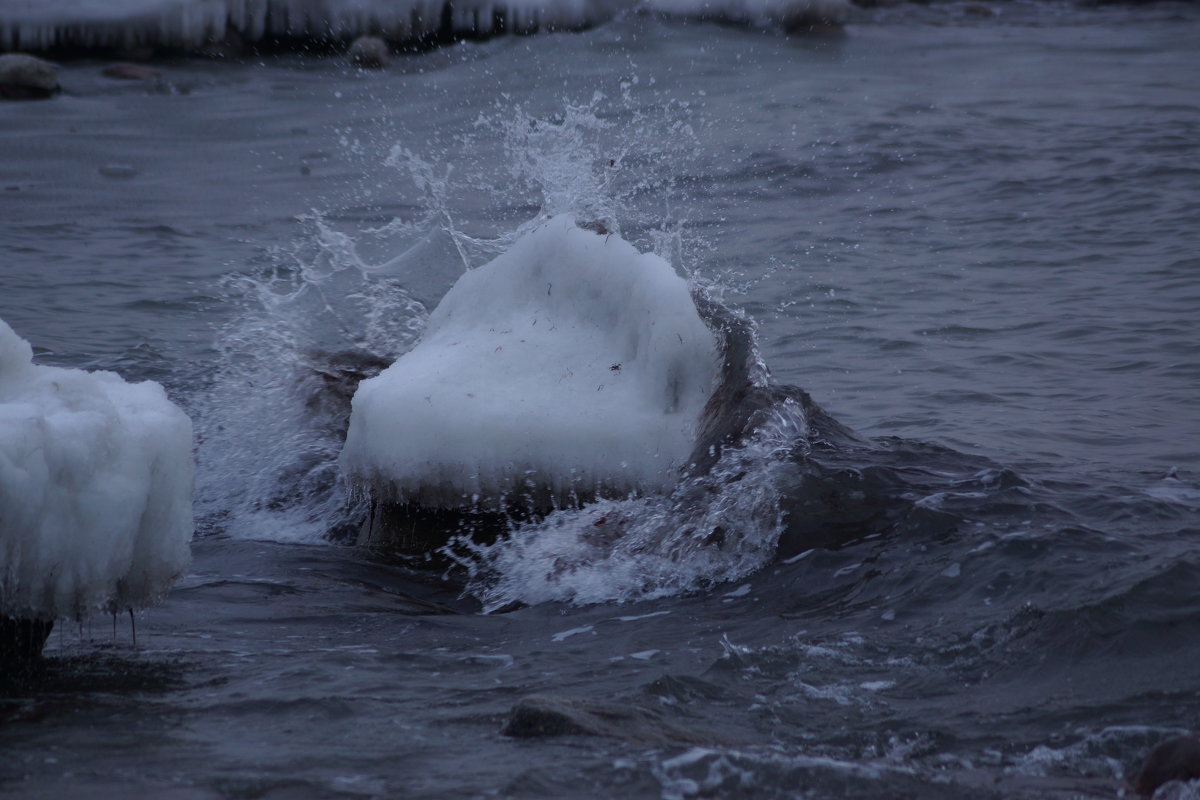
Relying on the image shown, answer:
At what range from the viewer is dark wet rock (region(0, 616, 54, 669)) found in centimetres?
352

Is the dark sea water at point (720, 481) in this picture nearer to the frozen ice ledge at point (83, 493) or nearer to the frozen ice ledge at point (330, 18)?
the frozen ice ledge at point (83, 493)

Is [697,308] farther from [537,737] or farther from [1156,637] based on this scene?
[537,737]

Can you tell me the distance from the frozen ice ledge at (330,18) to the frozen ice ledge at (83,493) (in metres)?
17.0

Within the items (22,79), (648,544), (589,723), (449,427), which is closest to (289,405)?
(449,427)

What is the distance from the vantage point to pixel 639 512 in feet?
16.4

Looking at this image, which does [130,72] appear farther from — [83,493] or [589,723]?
[589,723]

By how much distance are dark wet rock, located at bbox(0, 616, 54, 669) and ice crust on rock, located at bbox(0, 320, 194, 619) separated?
0.42 feet

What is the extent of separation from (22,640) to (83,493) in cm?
53

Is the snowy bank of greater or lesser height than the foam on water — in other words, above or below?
above

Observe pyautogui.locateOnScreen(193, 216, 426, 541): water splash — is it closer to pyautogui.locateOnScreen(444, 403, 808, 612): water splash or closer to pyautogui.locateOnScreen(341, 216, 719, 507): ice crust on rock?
pyautogui.locateOnScreen(341, 216, 719, 507): ice crust on rock

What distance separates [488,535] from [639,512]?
1.92ft

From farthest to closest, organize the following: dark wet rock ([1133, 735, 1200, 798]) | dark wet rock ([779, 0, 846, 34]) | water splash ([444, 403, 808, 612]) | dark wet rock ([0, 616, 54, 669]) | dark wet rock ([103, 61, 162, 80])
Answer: dark wet rock ([779, 0, 846, 34])
dark wet rock ([103, 61, 162, 80])
water splash ([444, 403, 808, 612])
dark wet rock ([0, 616, 54, 669])
dark wet rock ([1133, 735, 1200, 798])

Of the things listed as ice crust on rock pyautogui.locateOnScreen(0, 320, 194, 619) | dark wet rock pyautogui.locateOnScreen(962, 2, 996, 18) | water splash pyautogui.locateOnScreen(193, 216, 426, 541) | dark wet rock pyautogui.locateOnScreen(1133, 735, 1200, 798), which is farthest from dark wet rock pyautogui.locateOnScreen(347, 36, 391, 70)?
dark wet rock pyautogui.locateOnScreen(1133, 735, 1200, 798)

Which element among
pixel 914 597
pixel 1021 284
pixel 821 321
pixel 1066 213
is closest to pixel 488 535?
pixel 914 597
